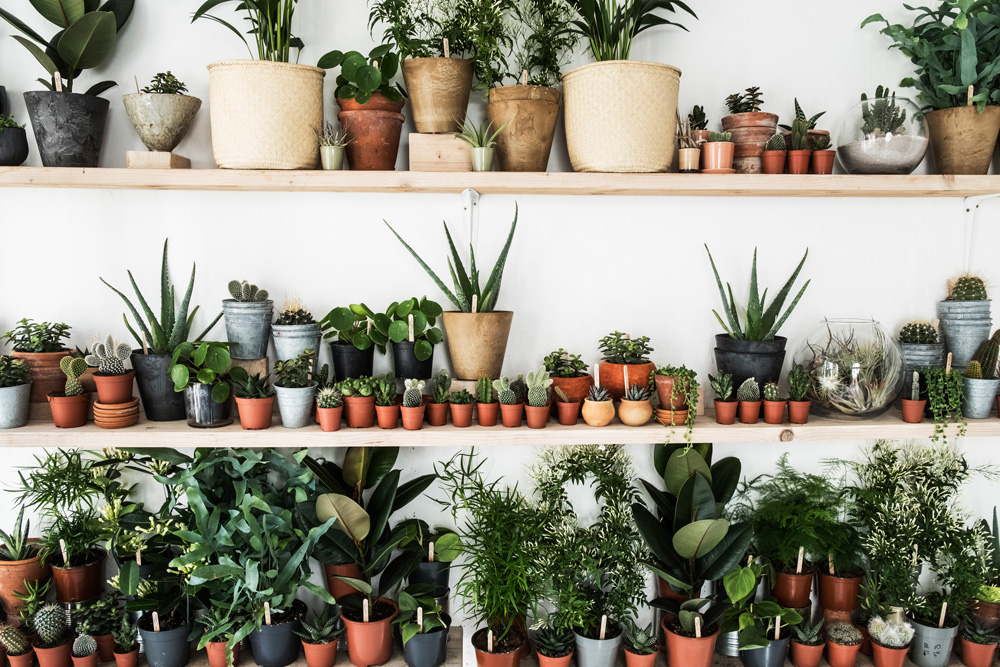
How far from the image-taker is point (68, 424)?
1696 millimetres

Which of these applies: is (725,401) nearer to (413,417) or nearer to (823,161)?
(823,161)

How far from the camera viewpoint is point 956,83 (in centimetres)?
182

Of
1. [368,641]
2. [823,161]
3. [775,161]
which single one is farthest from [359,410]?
[823,161]

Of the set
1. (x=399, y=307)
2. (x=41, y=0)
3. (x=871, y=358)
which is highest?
(x=41, y=0)

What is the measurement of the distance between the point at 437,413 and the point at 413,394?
0.09m

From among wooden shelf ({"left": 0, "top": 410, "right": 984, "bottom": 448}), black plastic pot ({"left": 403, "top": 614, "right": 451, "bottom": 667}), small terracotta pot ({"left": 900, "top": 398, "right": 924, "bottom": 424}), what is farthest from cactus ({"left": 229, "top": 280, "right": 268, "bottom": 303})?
small terracotta pot ({"left": 900, "top": 398, "right": 924, "bottom": 424})

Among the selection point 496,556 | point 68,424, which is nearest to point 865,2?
point 496,556

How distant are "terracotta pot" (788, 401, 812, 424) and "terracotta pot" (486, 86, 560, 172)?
920 mm

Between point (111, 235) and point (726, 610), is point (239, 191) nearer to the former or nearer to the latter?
point (111, 235)

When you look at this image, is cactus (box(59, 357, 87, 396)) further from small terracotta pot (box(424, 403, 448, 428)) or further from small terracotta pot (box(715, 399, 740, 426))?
small terracotta pot (box(715, 399, 740, 426))

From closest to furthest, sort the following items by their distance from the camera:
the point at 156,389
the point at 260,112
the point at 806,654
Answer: the point at 260,112 → the point at 156,389 → the point at 806,654

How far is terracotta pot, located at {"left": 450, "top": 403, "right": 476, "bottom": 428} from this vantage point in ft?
5.65

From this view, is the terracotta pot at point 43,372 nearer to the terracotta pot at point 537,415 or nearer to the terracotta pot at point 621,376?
the terracotta pot at point 537,415

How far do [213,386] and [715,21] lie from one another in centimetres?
170
